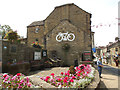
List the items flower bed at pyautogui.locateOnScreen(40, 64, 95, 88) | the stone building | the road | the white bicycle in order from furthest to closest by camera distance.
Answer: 1. the white bicycle
2. the stone building
3. the road
4. flower bed at pyautogui.locateOnScreen(40, 64, 95, 88)

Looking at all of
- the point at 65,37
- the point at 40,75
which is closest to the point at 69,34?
the point at 65,37

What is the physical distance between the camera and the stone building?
16.4m

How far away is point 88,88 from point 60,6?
18927mm

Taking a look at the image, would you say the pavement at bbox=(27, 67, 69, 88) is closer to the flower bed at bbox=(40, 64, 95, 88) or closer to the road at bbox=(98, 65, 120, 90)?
the flower bed at bbox=(40, 64, 95, 88)

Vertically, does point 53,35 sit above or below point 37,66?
above

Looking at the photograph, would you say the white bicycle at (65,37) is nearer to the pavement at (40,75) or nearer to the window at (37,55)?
the window at (37,55)

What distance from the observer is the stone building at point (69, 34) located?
53.8 feet

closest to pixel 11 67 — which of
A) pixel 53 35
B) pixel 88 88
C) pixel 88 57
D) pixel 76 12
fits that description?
pixel 88 88

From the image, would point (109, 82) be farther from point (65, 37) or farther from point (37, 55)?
point (65, 37)

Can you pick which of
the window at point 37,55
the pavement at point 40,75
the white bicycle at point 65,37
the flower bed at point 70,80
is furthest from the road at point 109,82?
the white bicycle at point 65,37

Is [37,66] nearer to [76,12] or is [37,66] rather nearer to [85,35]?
[85,35]

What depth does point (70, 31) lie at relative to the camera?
17156 mm

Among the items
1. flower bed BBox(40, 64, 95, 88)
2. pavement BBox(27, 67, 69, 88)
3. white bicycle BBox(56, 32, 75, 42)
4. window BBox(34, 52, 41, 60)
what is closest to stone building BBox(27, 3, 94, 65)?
white bicycle BBox(56, 32, 75, 42)

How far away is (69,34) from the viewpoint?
17.2 m
